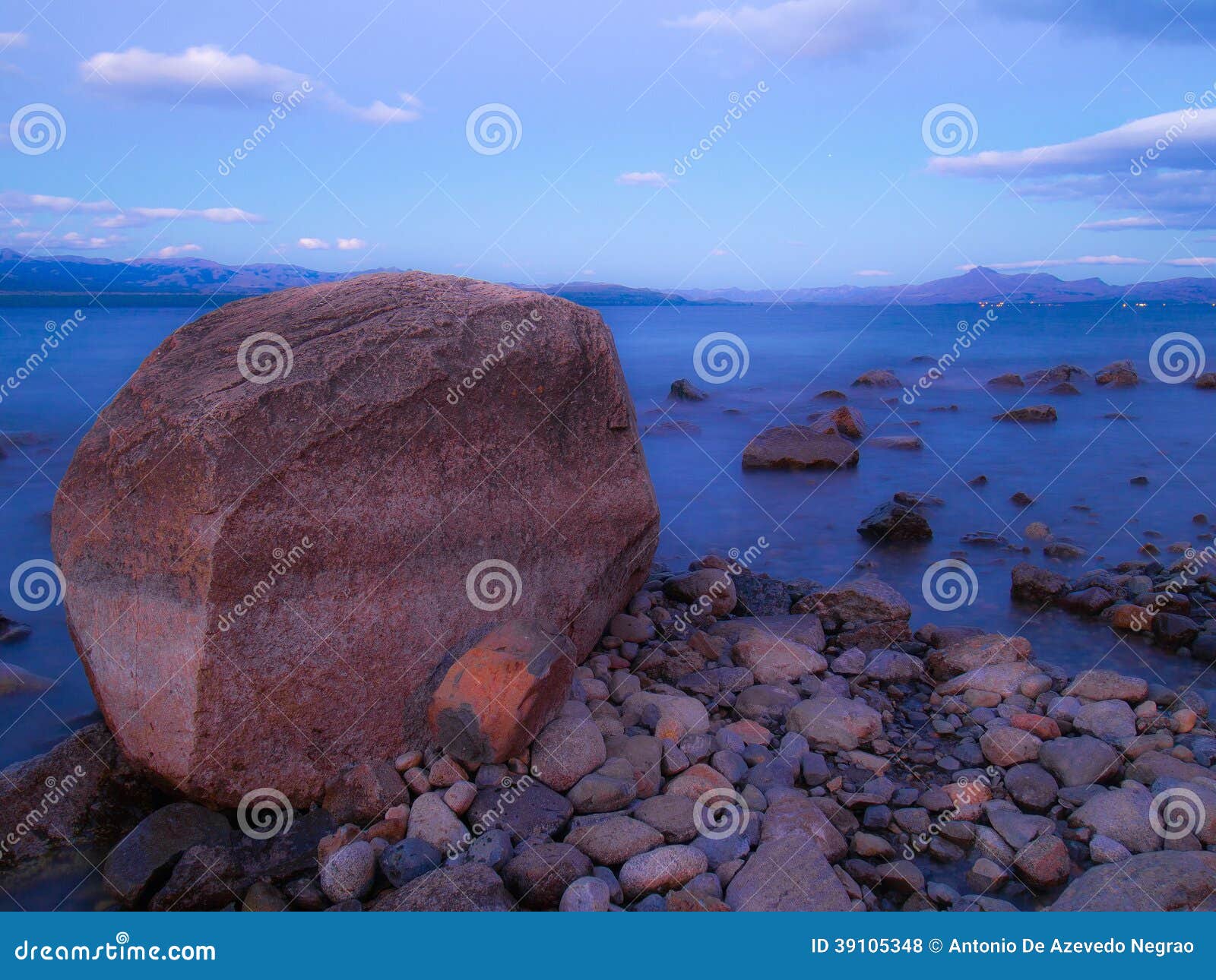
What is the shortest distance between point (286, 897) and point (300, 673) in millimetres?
988

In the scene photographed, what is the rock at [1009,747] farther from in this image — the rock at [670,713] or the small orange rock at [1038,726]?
the rock at [670,713]

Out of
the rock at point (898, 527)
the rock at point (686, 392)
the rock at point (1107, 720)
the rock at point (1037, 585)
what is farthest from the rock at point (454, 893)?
the rock at point (686, 392)

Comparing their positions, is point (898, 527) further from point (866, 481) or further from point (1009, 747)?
point (1009, 747)

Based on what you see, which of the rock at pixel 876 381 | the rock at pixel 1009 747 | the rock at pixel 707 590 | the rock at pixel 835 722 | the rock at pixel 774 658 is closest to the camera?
A: the rock at pixel 1009 747

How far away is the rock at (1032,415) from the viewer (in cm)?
1593

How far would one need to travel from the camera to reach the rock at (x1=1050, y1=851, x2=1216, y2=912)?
11.6 feet

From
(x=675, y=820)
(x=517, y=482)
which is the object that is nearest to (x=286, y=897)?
(x=675, y=820)

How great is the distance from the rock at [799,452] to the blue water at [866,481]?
21 cm

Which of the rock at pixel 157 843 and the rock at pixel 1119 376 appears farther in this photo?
the rock at pixel 1119 376

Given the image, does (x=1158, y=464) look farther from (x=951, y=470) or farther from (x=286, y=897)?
(x=286, y=897)

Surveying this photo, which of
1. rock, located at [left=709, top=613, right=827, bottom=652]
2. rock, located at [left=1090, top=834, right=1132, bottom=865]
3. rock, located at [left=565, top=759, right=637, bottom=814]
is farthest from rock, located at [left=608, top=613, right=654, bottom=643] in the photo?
rock, located at [left=1090, top=834, right=1132, bottom=865]

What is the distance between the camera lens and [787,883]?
3631 mm

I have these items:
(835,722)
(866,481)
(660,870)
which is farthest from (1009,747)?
(866,481)

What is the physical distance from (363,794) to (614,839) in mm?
1267
